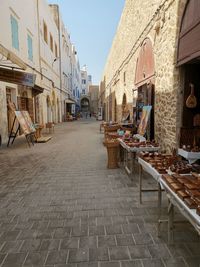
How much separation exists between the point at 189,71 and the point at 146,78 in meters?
2.47

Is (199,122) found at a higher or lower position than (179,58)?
lower

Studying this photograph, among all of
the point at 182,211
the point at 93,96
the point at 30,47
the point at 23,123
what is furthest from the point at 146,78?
the point at 93,96

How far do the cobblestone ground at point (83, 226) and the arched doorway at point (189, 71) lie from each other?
4.81 feet

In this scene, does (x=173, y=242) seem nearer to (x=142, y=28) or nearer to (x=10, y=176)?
(x=10, y=176)

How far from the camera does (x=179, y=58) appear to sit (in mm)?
3814

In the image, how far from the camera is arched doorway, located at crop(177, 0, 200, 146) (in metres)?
3.36

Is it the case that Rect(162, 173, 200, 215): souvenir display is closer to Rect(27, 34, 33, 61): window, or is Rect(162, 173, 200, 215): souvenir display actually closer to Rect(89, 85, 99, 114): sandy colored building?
Rect(27, 34, 33, 61): window

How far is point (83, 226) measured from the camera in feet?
8.20

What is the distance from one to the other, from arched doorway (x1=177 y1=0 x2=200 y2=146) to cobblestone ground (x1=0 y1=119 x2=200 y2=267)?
1.47 m

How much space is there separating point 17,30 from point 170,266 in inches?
445

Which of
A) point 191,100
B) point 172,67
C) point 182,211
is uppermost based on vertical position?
point 172,67

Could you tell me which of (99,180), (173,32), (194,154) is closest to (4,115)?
(99,180)

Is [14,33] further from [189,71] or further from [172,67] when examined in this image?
[189,71]

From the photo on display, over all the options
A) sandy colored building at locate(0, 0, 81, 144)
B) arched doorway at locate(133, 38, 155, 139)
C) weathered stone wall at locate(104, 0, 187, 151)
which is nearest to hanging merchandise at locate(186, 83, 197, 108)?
weathered stone wall at locate(104, 0, 187, 151)
